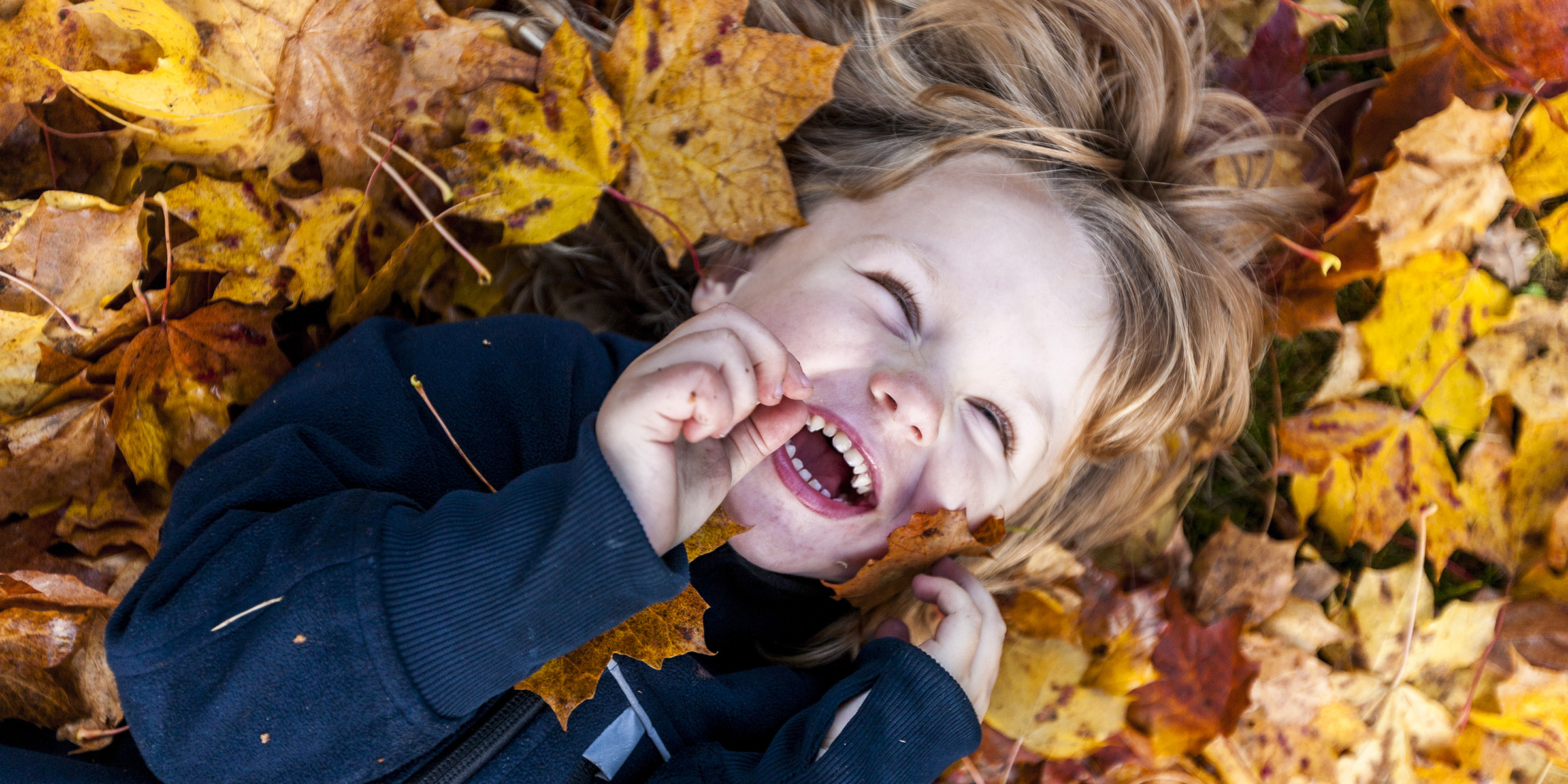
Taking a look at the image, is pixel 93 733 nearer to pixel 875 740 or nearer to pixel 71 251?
pixel 71 251

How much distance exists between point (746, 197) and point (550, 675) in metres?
0.86

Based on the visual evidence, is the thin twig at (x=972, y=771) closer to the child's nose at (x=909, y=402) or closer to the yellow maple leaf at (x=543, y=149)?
the child's nose at (x=909, y=402)

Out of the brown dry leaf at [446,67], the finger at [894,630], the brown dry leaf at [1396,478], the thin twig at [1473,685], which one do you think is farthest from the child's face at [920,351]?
the thin twig at [1473,685]

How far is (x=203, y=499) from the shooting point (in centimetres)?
140

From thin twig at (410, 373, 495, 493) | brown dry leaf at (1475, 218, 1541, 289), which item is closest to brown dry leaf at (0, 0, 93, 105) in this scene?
thin twig at (410, 373, 495, 493)

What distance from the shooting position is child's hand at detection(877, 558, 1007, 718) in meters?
1.72

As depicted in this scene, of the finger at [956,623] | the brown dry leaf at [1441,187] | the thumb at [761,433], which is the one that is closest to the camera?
the thumb at [761,433]

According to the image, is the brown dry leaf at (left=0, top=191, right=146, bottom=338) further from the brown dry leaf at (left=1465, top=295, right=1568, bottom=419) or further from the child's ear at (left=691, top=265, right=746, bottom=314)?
the brown dry leaf at (left=1465, top=295, right=1568, bottom=419)

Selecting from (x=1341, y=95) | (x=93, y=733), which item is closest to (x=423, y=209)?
(x=93, y=733)

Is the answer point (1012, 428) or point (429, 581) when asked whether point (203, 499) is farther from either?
point (1012, 428)

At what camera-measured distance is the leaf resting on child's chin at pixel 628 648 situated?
1411 millimetres

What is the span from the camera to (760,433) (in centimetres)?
137

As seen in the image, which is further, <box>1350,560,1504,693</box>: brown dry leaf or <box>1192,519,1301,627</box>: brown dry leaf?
<box>1192,519,1301,627</box>: brown dry leaf

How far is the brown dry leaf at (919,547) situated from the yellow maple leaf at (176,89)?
4.01ft
